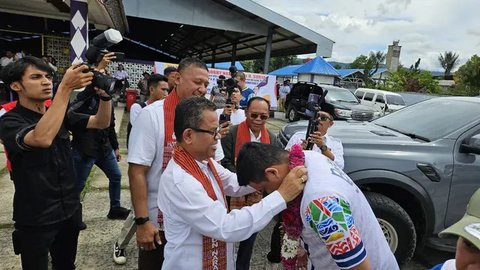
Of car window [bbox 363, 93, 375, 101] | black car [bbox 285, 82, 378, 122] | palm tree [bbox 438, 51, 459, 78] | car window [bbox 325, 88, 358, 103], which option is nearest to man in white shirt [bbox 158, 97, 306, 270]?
black car [bbox 285, 82, 378, 122]

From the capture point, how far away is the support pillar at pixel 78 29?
5.91 m

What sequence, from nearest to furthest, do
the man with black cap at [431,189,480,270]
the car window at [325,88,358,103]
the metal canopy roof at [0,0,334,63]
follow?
the man with black cap at [431,189,480,270] < the metal canopy roof at [0,0,334,63] < the car window at [325,88,358,103]

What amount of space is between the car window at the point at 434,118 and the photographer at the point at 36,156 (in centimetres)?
311

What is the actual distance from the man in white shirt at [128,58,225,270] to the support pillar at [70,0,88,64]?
14.9ft

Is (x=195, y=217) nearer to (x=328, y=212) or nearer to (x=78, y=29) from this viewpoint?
(x=328, y=212)

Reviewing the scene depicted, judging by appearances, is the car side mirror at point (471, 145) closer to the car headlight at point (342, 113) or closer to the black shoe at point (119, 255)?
the black shoe at point (119, 255)

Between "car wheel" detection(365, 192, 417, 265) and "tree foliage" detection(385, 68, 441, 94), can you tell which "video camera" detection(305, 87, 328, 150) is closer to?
"car wheel" detection(365, 192, 417, 265)

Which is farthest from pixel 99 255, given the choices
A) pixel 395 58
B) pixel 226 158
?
pixel 395 58

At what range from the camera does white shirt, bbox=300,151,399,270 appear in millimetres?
1268

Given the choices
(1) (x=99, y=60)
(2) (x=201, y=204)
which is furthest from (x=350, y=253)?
(1) (x=99, y=60)

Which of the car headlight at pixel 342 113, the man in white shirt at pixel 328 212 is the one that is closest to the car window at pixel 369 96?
the car headlight at pixel 342 113

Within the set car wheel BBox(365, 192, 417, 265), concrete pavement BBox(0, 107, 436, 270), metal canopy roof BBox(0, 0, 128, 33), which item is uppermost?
metal canopy roof BBox(0, 0, 128, 33)

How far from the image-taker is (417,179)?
120 inches

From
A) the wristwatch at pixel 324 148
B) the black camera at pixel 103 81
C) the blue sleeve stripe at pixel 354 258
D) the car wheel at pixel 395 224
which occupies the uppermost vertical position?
the black camera at pixel 103 81
